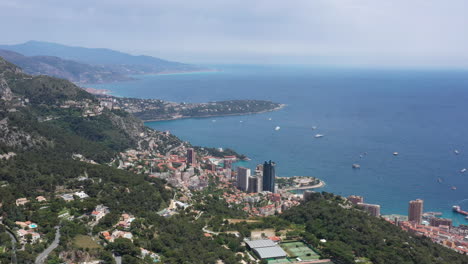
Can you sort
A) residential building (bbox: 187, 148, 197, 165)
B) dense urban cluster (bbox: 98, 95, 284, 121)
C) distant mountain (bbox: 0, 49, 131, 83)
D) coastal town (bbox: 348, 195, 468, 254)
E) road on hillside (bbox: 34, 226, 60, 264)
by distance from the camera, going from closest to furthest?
road on hillside (bbox: 34, 226, 60, 264) → coastal town (bbox: 348, 195, 468, 254) → residential building (bbox: 187, 148, 197, 165) → dense urban cluster (bbox: 98, 95, 284, 121) → distant mountain (bbox: 0, 49, 131, 83)

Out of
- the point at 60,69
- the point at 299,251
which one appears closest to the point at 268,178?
the point at 299,251

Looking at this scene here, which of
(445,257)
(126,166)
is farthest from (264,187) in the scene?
(445,257)

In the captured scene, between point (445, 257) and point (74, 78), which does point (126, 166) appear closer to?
point (445, 257)

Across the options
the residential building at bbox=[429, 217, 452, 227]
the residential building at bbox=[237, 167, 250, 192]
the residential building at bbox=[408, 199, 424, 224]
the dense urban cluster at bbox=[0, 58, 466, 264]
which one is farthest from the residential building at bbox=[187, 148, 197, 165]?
the residential building at bbox=[429, 217, 452, 227]

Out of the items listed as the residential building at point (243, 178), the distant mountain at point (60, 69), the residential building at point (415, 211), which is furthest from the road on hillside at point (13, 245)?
the distant mountain at point (60, 69)

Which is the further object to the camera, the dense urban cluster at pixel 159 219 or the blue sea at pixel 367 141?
the blue sea at pixel 367 141

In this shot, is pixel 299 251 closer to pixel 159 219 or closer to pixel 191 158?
pixel 159 219

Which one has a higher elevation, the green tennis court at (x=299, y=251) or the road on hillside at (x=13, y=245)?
the road on hillside at (x=13, y=245)

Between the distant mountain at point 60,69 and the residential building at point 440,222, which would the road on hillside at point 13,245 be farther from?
the distant mountain at point 60,69

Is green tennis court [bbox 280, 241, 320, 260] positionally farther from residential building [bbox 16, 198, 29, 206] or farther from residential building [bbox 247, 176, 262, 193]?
residential building [bbox 247, 176, 262, 193]
